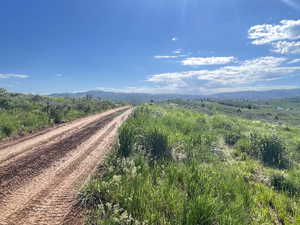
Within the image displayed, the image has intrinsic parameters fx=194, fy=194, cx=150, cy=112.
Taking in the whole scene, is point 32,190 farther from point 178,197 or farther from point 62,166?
point 178,197

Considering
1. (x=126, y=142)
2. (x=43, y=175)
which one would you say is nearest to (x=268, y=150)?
(x=126, y=142)

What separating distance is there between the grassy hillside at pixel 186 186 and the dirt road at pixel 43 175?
731mm

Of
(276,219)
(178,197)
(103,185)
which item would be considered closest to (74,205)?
(103,185)

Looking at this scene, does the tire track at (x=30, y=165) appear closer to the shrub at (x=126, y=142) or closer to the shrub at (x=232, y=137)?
the shrub at (x=126, y=142)

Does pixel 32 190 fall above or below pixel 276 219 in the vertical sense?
above

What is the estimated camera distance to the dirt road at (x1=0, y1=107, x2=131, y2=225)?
4.57 metres

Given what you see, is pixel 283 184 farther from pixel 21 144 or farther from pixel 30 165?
pixel 21 144

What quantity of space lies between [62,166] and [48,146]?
3.17 metres

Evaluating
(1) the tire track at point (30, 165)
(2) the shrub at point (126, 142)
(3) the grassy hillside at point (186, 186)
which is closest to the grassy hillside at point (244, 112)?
(3) the grassy hillside at point (186, 186)

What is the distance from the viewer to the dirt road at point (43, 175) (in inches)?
180

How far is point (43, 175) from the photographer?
6574 mm

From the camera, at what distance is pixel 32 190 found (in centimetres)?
556

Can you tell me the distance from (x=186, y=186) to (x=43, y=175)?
478cm

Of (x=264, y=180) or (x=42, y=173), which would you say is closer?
(x=42, y=173)
